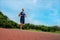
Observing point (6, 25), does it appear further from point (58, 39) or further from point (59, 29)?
point (58, 39)

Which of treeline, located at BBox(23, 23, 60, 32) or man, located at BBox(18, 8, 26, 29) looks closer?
man, located at BBox(18, 8, 26, 29)

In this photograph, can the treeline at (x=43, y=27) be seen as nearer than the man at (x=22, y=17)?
No

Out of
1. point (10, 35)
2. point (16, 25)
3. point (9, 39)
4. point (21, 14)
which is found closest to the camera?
point (9, 39)

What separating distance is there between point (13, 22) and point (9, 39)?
3678 millimetres

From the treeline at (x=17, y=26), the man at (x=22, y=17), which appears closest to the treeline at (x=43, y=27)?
the treeline at (x=17, y=26)

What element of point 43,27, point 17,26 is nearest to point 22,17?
point 17,26

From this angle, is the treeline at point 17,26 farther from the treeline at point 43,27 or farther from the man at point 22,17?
the man at point 22,17

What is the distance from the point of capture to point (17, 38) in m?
6.79

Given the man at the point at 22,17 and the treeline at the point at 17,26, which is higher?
the man at the point at 22,17

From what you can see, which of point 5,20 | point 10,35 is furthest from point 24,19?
point 10,35

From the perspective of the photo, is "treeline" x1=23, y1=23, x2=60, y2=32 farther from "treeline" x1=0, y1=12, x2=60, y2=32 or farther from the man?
the man

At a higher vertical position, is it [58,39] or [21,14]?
[21,14]

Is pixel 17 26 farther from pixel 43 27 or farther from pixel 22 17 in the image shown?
pixel 43 27

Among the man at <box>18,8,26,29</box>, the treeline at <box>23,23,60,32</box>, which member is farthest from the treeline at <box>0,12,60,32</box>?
the man at <box>18,8,26,29</box>
